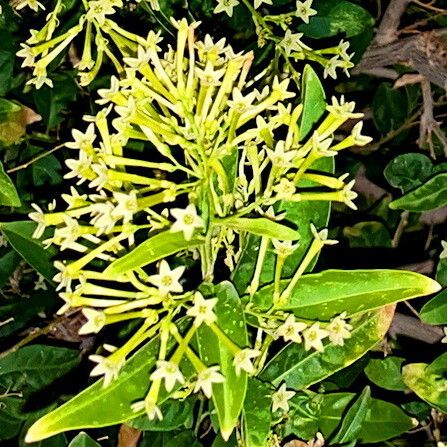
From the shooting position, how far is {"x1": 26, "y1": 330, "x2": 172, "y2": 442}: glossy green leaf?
0.74 m

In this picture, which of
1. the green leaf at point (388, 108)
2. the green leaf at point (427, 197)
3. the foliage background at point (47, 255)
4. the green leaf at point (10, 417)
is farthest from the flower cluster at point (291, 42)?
the green leaf at point (10, 417)

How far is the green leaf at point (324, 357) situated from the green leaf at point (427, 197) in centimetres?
20

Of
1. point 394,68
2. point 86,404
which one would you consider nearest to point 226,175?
point 86,404

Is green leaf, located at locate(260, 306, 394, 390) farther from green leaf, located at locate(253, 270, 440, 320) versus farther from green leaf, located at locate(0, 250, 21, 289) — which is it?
green leaf, located at locate(0, 250, 21, 289)

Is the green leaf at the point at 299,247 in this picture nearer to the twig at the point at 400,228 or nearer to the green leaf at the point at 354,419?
the green leaf at the point at 354,419

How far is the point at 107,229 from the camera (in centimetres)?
78

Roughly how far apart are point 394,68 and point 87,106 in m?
0.60

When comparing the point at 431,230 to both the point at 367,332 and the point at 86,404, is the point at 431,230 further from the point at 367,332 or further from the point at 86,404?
the point at 86,404

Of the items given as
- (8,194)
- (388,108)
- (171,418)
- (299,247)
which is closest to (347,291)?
(299,247)

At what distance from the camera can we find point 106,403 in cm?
78

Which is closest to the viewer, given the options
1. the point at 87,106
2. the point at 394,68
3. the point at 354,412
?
the point at 354,412

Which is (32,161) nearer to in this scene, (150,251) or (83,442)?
(83,442)

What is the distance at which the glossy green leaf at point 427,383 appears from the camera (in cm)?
110

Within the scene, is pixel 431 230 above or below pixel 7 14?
below
